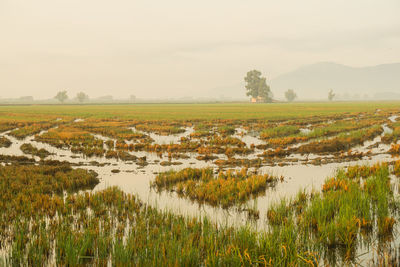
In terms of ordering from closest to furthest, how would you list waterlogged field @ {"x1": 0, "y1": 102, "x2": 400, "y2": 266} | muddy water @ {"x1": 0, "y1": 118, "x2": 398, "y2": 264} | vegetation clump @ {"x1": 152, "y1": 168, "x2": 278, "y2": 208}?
1. waterlogged field @ {"x1": 0, "y1": 102, "x2": 400, "y2": 266}
2. muddy water @ {"x1": 0, "y1": 118, "x2": 398, "y2": 264}
3. vegetation clump @ {"x1": 152, "y1": 168, "x2": 278, "y2": 208}

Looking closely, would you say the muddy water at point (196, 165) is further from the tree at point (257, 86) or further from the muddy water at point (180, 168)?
the tree at point (257, 86)

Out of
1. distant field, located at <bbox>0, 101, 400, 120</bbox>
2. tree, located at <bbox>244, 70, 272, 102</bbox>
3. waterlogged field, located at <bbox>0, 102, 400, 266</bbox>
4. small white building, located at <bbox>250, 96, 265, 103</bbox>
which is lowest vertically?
waterlogged field, located at <bbox>0, 102, 400, 266</bbox>

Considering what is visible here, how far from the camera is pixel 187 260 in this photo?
4.25m

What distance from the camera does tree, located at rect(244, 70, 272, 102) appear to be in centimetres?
15025

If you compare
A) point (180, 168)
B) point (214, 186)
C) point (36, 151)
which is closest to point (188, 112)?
point (36, 151)

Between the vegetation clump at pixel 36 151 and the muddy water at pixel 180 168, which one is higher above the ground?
the vegetation clump at pixel 36 151

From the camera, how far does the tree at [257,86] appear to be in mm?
150250

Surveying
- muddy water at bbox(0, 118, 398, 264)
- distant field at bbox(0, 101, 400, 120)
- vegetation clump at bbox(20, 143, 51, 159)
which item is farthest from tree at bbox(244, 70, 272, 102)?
vegetation clump at bbox(20, 143, 51, 159)

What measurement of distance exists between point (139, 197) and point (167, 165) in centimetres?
509

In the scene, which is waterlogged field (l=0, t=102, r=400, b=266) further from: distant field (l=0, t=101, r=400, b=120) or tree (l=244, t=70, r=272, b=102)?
tree (l=244, t=70, r=272, b=102)

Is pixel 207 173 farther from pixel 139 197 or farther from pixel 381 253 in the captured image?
pixel 381 253

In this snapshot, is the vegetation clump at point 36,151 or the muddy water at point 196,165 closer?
the muddy water at point 196,165

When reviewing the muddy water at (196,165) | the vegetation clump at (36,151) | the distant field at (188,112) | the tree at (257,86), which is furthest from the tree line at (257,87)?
the vegetation clump at (36,151)

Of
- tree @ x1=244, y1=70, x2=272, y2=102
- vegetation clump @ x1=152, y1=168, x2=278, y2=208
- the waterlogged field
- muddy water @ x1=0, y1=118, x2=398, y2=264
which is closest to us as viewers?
the waterlogged field
